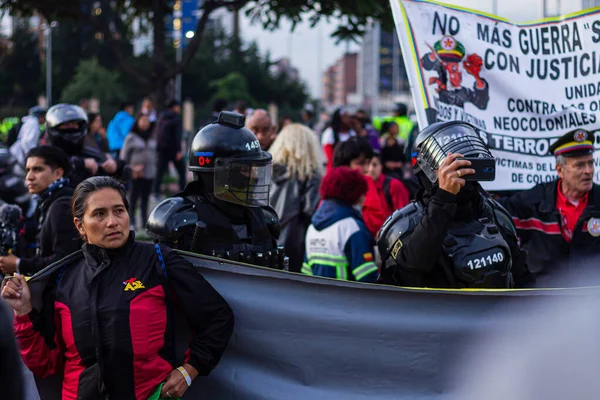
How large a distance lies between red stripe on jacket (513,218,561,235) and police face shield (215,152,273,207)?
163 cm

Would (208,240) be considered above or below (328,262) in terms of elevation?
above

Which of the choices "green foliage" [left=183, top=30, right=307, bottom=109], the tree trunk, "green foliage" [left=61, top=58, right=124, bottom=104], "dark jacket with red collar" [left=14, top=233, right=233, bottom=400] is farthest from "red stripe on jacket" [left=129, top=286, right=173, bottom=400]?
"green foliage" [left=183, top=30, right=307, bottom=109]

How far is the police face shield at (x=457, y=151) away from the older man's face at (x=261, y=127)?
3.94 m

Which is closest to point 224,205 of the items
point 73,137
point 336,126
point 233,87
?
point 73,137

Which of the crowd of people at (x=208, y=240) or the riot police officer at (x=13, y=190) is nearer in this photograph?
the crowd of people at (x=208, y=240)

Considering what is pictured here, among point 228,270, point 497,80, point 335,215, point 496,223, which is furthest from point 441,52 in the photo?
point 228,270

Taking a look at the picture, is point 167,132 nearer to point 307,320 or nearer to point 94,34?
point 307,320

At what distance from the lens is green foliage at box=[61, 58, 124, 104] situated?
140ft

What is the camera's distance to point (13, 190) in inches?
264

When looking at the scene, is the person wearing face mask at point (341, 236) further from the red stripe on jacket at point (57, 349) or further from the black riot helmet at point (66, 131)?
the red stripe on jacket at point (57, 349)

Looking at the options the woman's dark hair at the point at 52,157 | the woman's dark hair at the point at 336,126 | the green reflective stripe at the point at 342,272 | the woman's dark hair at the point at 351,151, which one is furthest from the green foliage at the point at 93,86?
the green reflective stripe at the point at 342,272

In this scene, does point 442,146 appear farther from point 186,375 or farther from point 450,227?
point 186,375

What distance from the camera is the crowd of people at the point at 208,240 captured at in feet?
11.4

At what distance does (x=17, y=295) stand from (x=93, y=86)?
134 ft
